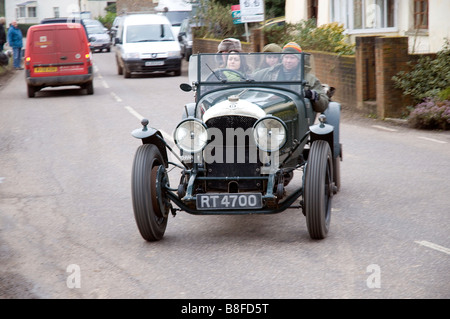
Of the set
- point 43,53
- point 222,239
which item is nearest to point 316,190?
point 222,239

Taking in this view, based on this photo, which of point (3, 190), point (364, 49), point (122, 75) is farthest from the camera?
point (122, 75)

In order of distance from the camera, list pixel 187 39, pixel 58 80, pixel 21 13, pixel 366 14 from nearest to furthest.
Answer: pixel 58 80 < pixel 366 14 < pixel 187 39 < pixel 21 13

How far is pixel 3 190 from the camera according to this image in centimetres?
946

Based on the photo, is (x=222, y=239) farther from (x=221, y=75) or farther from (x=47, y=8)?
(x=47, y=8)

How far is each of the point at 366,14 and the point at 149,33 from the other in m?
7.62

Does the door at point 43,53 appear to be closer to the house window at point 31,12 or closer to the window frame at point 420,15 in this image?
the window frame at point 420,15

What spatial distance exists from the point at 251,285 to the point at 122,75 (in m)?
24.3

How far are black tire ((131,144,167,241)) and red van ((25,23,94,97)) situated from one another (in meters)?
14.9

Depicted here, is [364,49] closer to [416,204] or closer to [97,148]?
[97,148]

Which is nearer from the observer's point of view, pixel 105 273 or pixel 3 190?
pixel 105 273

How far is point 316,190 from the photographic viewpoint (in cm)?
635

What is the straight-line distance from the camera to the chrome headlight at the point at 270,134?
668 cm
